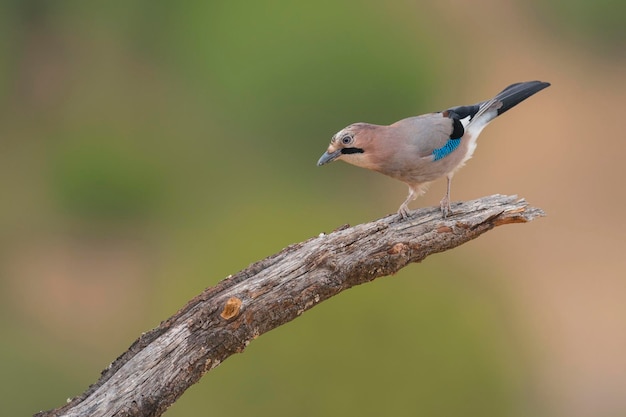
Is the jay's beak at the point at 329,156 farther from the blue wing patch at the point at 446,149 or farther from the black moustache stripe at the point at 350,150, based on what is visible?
the blue wing patch at the point at 446,149

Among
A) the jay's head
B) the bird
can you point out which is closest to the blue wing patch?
the bird

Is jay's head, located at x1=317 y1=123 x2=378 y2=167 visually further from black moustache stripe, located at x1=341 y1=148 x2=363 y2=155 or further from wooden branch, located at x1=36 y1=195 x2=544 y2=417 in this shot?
wooden branch, located at x1=36 y1=195 x2=544 y2=417

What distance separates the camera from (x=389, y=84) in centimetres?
546

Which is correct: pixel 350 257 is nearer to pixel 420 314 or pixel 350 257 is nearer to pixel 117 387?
pixel 117 387

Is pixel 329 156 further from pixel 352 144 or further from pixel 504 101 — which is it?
pixel 504 101

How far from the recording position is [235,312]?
91.8 inches

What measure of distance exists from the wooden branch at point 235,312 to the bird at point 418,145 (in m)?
0.19

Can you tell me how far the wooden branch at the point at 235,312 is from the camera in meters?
2.29

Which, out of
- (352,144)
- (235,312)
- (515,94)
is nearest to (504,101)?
(515,94)

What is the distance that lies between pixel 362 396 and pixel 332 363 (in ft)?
0.66

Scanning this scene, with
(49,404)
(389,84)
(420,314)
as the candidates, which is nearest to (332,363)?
(420,314)

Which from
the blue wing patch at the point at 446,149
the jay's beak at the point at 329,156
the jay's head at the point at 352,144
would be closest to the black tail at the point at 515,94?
the blue wing patch at the point at 446,149

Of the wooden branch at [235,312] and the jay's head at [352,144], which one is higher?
the jay's head at [352,144]

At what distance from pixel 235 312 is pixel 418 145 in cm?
74
